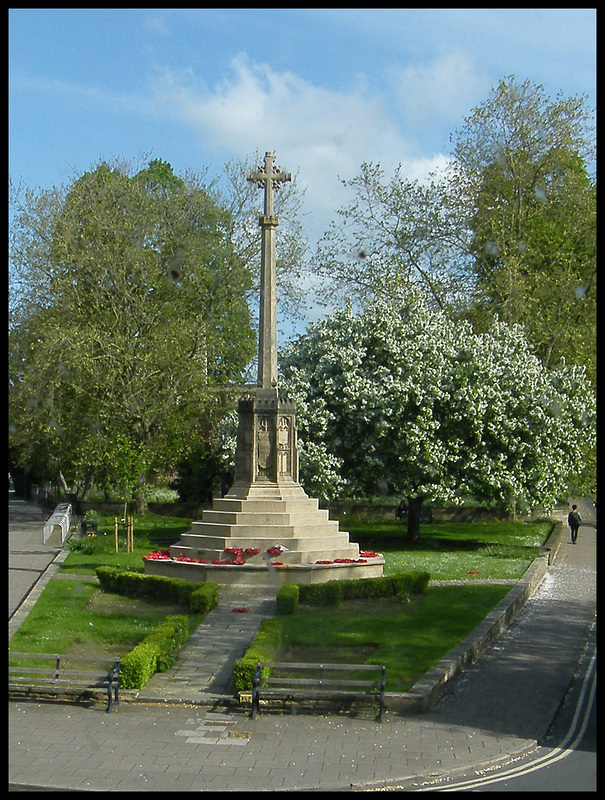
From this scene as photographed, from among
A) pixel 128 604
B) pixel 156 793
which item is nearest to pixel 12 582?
pixel 128 604

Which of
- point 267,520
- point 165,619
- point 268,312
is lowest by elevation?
point 165,619

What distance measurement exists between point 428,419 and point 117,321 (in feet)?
45.2

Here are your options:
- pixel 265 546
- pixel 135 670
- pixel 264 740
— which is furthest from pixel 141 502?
pixel 264 740

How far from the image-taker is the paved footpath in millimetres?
10516

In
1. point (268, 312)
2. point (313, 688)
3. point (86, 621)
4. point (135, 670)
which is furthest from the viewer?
point (268, 312)

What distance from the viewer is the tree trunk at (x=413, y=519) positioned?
32812 mm

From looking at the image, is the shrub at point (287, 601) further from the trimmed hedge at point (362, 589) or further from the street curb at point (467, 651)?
the street curb at point (467, 651)

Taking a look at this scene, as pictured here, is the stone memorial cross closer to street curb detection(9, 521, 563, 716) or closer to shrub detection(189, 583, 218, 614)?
shrub detection(189, 583, 218, 614)

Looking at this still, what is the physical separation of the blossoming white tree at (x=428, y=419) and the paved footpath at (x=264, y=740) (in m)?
14.4

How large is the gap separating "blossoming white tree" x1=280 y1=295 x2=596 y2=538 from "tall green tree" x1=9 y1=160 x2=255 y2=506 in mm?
7526

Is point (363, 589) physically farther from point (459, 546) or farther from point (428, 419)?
point (459, 546)

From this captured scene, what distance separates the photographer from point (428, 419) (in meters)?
30.4

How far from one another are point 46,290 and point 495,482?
63.1 feet

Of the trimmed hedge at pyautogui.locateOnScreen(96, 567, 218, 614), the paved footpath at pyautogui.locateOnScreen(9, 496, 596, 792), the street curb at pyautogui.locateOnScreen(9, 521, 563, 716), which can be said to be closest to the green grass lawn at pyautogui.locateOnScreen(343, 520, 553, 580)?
the street curb at pyautogui.locateOnScreen(9, 521, 563, 716)
